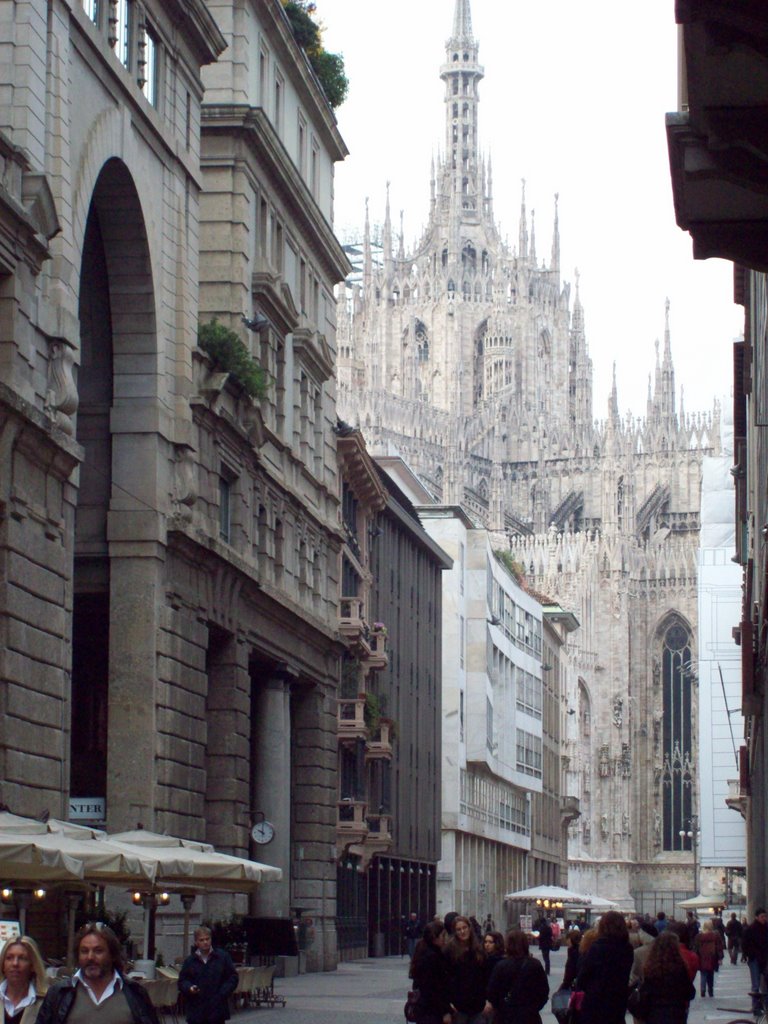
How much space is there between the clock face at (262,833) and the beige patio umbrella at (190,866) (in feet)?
28.4

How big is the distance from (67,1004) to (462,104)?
605 ft

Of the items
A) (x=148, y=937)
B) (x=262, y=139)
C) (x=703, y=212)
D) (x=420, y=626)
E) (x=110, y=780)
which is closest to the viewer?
(x=703, y=212)

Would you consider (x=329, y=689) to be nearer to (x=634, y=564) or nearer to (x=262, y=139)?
(x=262, y=139)

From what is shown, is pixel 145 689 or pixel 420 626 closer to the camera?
pixel 145 689

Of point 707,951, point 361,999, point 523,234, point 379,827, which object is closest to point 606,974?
point 361,999

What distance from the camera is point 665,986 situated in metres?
16.9

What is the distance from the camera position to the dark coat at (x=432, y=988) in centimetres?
1855

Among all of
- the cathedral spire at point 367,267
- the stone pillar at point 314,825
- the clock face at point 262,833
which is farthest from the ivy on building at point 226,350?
the cathedral spire at point 367,267

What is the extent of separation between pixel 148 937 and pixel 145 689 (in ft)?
13.9

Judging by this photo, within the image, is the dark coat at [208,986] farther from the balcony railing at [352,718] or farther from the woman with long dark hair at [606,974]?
the balcony railing at [352,718]

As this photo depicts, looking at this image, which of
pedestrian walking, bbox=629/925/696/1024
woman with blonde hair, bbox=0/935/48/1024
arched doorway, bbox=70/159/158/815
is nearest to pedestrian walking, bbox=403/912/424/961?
arched doorway, bbox=70/159/158/815

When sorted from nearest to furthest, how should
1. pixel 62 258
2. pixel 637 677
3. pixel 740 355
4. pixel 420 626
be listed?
pixel 62 258 < pixel 740 355 < pixel 420 626 < pixel 637 677

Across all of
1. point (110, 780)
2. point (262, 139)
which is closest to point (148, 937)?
point (110, 780)

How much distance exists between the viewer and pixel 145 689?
110ft
